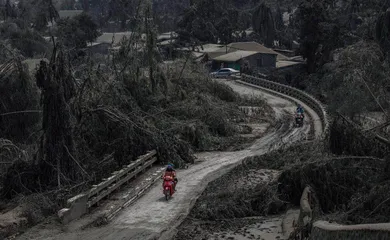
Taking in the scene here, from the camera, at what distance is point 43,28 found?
96.1 m

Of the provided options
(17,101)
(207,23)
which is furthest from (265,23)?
(17,101)

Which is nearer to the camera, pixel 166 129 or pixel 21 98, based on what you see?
pixel 166 129

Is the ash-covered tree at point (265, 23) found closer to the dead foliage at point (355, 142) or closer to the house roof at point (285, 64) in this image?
the house roof at point (285, 64)

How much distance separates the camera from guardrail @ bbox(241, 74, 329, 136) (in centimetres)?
3279

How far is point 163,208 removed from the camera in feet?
58.6

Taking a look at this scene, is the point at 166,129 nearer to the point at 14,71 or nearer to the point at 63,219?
the point at 14,71

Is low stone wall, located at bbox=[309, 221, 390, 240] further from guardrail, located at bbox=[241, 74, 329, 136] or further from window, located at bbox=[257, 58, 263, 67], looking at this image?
window, located at bbox=[257, 58, 263, 67]

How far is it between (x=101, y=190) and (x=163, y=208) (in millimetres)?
2317

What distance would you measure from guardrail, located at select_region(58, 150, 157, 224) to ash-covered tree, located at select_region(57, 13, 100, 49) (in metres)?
56.8

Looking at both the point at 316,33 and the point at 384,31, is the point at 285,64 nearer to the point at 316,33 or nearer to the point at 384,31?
the point at 316,33

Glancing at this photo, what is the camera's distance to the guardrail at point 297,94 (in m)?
32.8

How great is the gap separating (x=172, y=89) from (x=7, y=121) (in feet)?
29.0

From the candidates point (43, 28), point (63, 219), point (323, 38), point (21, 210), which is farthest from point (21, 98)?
point (43, 28)

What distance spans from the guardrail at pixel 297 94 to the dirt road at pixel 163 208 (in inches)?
200
